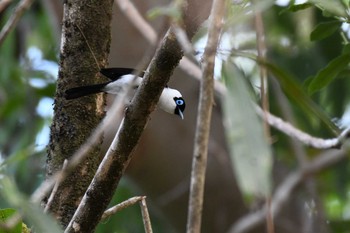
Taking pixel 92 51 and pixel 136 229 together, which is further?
pixel 136 229

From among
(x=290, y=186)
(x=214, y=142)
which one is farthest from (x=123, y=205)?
(x=214, y=142)

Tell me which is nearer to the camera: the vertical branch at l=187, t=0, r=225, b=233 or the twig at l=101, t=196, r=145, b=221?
the vertical branch at l=187, t=0, r=225, b=233

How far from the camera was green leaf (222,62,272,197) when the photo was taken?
0.71 meters

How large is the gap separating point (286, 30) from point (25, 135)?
124 centimetres

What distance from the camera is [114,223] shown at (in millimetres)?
2953

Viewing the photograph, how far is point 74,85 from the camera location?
1.40 meters

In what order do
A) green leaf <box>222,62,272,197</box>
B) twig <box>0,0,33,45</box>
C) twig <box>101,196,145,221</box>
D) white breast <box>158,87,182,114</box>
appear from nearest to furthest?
1. green leaf <box>222,62,272,197</box>
2. twig <box>0,0,33,45</box>
3. twig <box>101,196,145,221</box>
4. white breast <box>158,87,182,114</box>

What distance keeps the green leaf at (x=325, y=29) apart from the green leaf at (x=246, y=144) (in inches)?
24.9

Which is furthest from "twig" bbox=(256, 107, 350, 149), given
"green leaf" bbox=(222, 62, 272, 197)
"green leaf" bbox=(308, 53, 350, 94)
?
"green leaf" bbox=(222, 62, 272, 197)

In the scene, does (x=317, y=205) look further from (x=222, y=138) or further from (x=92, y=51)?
(x=92, y=51)

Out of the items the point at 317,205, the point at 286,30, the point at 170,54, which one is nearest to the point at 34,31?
the point at 286,30

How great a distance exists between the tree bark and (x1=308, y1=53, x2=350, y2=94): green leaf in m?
0.40

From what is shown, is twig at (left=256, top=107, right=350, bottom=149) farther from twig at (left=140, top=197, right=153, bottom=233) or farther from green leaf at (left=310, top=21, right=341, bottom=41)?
twig at (left=140, top=197, right=153, bottom=233)

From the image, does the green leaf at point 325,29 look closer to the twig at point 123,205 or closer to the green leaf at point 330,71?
the green leaf at point 330,71
